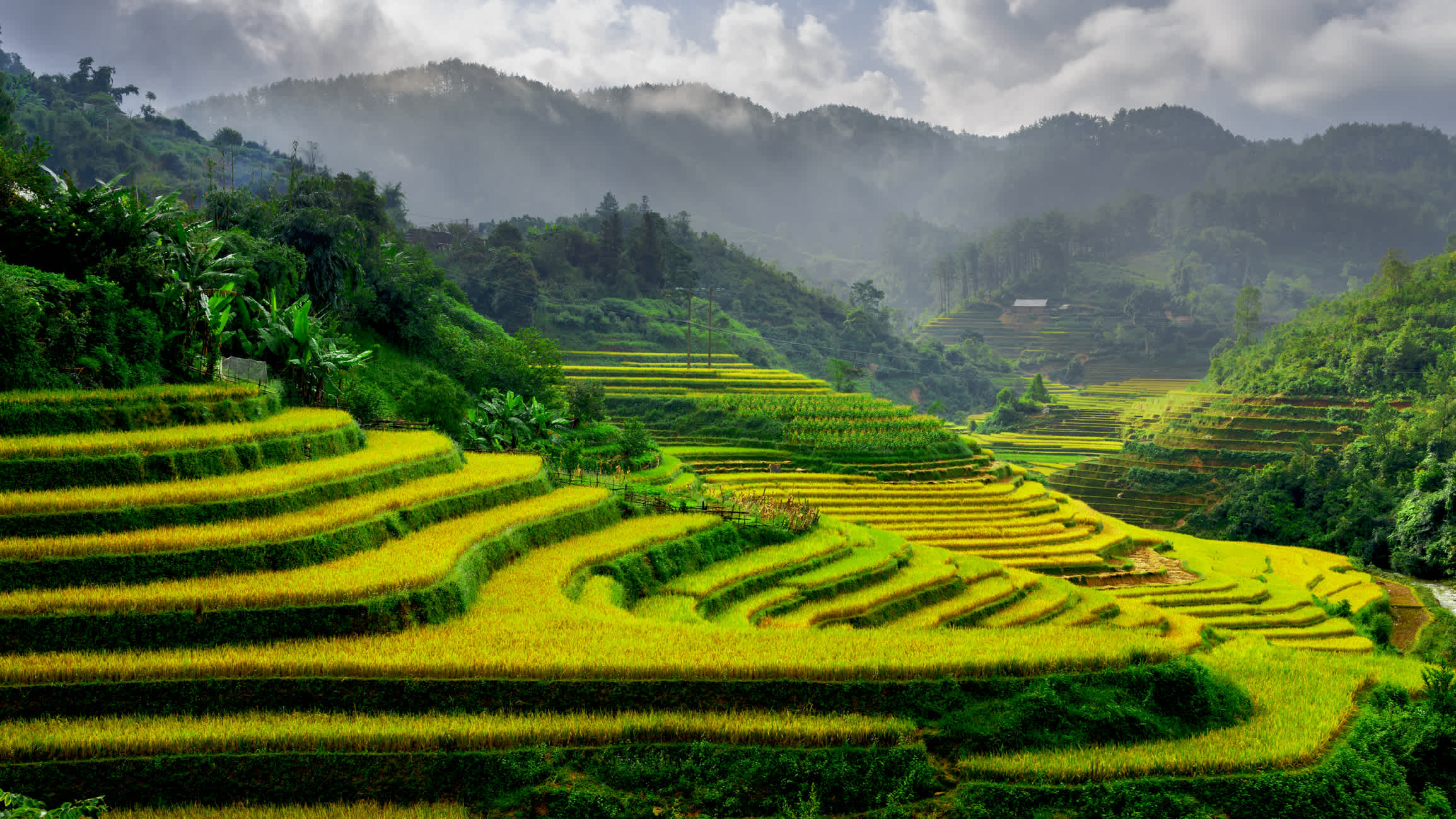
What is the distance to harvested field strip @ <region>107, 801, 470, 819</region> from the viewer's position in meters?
6.97

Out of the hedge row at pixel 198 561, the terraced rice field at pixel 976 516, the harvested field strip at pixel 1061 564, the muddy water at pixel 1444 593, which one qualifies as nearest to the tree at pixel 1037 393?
the muddy water at pixel 1444 593

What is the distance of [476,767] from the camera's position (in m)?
7.53

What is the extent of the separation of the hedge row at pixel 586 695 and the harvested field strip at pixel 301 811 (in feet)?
3.04

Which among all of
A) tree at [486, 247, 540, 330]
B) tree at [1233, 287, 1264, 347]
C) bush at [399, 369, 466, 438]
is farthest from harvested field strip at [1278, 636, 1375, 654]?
tree at [1233, 287, 1264, 347]

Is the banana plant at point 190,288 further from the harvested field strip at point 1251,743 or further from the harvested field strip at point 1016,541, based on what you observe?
the harvested field strip at point 1016,541

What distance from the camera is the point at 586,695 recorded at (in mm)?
8328

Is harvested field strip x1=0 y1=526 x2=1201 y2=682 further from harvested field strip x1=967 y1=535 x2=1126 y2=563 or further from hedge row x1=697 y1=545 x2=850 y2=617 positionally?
harvested field strip x1=967 y1=535 x2=1126 y2=563

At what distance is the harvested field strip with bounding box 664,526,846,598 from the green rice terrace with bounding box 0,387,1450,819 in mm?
159

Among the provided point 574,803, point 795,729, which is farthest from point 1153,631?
point 574,803

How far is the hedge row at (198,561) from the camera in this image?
28.9ft

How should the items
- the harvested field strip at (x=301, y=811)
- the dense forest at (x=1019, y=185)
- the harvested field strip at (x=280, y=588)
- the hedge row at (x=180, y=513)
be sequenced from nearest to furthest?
the harvested field strip at (x=301, y=811) → the harvested field strip at (x=280, y=588) → the hedge row at (x=180, y=513) → the dense forest at (x=1019, y=185)

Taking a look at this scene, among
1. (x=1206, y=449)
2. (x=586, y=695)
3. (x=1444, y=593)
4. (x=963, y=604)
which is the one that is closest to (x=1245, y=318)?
(x=1206, y=449)

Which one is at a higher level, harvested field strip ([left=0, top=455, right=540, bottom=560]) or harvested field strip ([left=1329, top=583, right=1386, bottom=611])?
harvested field strip ([left=0, top=455, right=540, bottom=560])

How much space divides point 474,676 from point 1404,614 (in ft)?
98.4
